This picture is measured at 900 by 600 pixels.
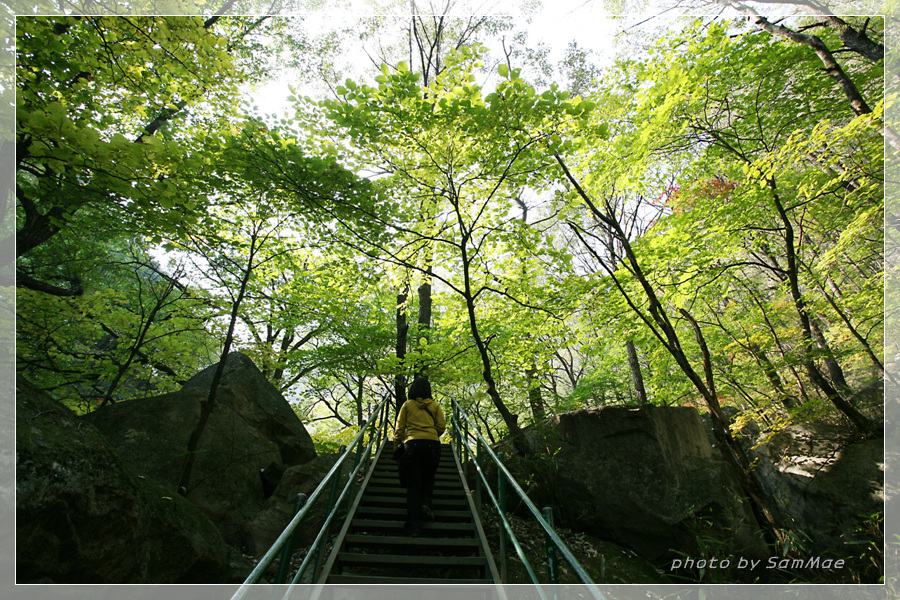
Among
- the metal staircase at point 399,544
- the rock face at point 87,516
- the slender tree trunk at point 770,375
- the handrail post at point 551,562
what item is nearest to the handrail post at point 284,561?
the metal staircase at point 399,544

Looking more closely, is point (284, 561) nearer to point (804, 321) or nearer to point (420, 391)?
point (420, 391)

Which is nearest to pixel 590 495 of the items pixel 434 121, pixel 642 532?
pixel 642 532

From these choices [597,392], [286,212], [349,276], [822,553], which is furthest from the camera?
[597,392]

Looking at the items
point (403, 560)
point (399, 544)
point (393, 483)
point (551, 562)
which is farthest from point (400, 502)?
point (551, 562)

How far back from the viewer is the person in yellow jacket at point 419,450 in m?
4.06

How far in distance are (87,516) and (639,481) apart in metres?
6.16

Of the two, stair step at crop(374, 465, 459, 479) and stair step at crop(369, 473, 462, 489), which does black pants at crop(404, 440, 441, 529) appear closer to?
stair step at crop(369, 473, 462, 489)

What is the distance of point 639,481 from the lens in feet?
17.1

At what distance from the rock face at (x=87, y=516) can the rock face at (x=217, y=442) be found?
166 cm

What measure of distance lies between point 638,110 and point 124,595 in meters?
7.91

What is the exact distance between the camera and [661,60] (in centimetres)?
551

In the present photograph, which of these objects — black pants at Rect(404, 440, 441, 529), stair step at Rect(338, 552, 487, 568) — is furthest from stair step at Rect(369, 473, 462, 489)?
stair step at Rect(338, 552, 487, 568)

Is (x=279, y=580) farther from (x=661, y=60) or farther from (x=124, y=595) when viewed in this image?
(x=661, y=60)

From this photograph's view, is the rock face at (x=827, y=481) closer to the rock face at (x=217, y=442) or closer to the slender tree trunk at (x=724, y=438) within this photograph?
the slender tree trunk at (x=724, y=438)
